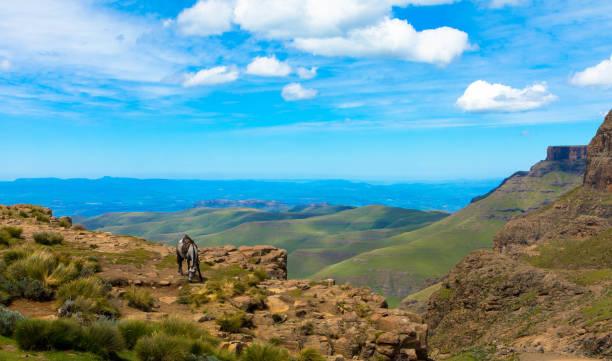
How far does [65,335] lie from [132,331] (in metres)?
2.21

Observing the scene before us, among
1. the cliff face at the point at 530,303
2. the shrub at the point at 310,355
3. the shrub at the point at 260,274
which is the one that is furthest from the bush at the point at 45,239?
the cliff face at the point at 530,303

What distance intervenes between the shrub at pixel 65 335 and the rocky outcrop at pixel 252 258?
17.4 meters

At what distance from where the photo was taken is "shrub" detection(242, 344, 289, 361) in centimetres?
1234

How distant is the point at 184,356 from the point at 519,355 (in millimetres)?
26316

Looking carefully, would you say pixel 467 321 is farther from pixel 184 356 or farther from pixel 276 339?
pixel 184 356

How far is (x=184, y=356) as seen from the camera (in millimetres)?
10352

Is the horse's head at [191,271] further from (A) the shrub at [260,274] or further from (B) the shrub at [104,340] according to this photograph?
(B) the shrub at [104,340]

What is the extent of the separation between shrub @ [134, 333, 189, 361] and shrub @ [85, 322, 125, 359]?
0.56m

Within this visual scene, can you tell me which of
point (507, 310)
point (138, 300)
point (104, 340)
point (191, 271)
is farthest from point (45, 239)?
point (507, 310)

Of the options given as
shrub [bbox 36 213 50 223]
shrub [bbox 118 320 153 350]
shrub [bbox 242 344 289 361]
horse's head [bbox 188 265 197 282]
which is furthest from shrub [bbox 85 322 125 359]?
shrub [bbox 36 213 50 223]

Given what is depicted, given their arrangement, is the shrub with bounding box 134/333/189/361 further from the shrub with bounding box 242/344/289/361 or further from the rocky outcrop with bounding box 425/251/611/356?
the rocky outcrop with bounding box 425/251/611/356

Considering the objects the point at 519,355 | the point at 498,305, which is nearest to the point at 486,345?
the point at 519,355

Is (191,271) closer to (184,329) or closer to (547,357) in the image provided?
(184,329)

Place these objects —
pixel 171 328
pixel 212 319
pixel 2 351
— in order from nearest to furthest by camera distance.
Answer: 1. pixel 2 351
2. pixel 171 328
3. pixel 212 319
